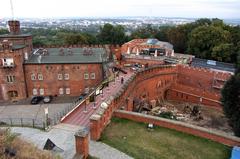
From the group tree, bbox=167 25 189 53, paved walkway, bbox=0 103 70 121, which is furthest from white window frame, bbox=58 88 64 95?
tree, bbox=167 25 189 53

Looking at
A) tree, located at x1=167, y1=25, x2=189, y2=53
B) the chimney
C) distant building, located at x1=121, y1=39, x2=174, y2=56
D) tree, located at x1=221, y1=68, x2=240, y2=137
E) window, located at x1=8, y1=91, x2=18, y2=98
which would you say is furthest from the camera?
tree, located at x1=167, y1=25, x2=189, y2=53

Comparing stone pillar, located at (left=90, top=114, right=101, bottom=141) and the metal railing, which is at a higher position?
stone pillar, located at (left=90, top=114, right=101, bottom=141)

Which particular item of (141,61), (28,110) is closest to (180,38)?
(141,61)

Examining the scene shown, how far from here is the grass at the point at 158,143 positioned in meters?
14.4

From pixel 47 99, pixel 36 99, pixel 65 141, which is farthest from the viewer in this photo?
pixel 47 99

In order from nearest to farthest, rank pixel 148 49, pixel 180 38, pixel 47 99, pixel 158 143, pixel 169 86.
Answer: pixel 158 143
pixel 47 99
pixel 169 86
pixel 148 49
pixel 180 38

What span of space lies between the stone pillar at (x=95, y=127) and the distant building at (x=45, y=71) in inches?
759

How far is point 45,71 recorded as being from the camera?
112 feet

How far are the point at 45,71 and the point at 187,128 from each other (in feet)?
76.3

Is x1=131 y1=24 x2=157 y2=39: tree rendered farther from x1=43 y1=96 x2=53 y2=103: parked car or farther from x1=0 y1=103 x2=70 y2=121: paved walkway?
x1=0 y1=103 x2=70 y2=121: paved walkway

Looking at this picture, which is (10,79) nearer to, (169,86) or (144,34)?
(169,86)

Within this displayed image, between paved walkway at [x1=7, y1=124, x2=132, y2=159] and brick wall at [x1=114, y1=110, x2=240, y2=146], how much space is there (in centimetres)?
397

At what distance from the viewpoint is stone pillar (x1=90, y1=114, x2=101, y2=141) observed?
15.3m

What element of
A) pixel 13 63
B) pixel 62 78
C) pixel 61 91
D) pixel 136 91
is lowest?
pixel 61 91
